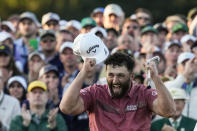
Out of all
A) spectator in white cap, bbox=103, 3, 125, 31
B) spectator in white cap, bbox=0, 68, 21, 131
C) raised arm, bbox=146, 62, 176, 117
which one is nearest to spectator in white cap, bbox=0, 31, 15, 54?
spectator in white cap, bbox=103, 3, 125, 31

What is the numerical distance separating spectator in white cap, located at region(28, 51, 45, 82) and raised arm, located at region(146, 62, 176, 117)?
241 inches

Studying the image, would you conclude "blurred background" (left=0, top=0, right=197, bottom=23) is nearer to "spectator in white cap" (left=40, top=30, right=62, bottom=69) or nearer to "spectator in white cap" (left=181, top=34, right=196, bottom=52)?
"spectator in white cap" (left=181, top=34, right=196, bottom=52)

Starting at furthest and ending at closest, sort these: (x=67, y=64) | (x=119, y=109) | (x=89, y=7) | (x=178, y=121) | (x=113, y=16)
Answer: (x=89, y=7)
(x=113, y=16)
(x=67, y=64)
(x=178, y=121)
(x=119, y=109)

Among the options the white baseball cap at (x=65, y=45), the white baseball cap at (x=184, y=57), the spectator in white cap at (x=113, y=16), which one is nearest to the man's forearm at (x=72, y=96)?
the white baseball cap at (x=184, y=57)

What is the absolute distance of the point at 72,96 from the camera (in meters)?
9.72

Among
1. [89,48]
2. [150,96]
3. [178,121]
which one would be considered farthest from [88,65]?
[178,121]

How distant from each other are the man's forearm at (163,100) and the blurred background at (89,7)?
1513 cm

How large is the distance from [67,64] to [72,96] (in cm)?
570

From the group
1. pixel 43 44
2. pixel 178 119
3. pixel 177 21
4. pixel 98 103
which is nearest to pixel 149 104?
pixel 98 103

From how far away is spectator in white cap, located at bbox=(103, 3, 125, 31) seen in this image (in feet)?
58.4

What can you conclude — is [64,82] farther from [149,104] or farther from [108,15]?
[149,104]

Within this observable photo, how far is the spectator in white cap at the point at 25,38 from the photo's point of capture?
658 inches

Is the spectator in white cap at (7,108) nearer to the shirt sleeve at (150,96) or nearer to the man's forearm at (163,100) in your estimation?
the shirt sleeve at (150,96)

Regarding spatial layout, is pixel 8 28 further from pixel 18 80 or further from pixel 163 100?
pixel 163 100
